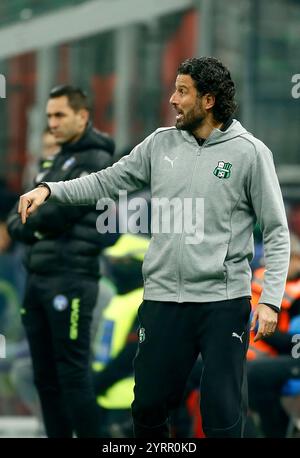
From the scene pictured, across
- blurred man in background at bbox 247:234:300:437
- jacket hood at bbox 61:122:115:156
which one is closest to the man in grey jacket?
jacket hood at bbox 61:122:115:156

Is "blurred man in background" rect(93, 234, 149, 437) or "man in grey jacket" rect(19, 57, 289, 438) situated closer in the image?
"man in grey jacket" rect(19, 57, 289, 438)

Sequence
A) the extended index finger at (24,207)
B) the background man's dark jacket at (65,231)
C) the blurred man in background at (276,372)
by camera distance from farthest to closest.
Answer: the blurred man in background at (276,372) < the background man's dark jacket at (65,231) < the extended index finger at (24,207)

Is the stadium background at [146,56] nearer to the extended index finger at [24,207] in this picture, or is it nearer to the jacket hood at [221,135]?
the jacket hood at [221,135]

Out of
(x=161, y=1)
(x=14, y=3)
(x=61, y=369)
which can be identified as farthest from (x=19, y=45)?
(x=61, y=369)

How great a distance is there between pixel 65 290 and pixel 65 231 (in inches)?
10.8

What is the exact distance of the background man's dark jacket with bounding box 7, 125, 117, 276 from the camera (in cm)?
626

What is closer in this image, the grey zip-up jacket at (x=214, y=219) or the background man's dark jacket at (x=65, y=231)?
the grey zip-up jacket at (x=214, y=219)

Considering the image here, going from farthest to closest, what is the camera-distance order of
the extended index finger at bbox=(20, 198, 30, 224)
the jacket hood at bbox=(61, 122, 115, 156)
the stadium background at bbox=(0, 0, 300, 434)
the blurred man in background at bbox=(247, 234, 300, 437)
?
the stadium background at bbox=(0, 0, 300, 434) < the blurred man in background at bbox=(247, 234, 300, 437) < the jacket hood at bbox=(61, 122, 115, 156) < the extended index finger at bbox=(20, 198, 30, 224)

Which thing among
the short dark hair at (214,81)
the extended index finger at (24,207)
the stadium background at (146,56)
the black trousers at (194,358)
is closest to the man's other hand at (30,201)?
the extended index finger at (24,207)

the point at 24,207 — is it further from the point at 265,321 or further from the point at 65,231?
the point at 65,231

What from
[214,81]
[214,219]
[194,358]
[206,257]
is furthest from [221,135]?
[194,358]

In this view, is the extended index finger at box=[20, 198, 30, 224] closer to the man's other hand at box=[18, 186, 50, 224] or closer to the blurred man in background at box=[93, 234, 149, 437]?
the man's other hand at box=[18, 186, 50, 224]

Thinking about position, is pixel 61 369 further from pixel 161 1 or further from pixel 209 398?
pixel 161 1

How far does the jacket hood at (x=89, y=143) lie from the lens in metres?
6.45
